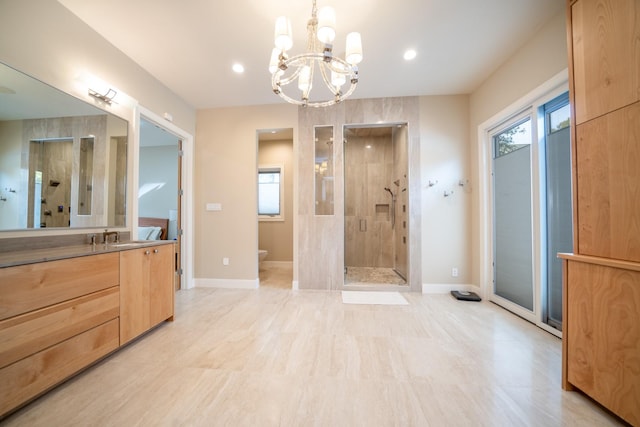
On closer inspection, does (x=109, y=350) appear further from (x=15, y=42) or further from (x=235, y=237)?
(x=15, y=42)

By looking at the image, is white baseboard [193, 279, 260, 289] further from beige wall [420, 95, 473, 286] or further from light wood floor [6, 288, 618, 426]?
beige wall [420, 95, 473, 286]

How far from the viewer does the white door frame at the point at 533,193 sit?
6.61 feet

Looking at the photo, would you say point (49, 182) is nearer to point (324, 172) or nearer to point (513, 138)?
point (324, 172)

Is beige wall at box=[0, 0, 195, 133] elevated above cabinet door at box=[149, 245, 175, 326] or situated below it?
above

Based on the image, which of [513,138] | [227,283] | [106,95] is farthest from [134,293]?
[513,138]

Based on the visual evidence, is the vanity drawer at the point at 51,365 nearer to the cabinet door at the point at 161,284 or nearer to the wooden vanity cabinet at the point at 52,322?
the wooden vanity cabinet at the point at 52,322

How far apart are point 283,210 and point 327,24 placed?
3880mm

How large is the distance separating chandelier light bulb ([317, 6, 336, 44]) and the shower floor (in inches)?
116

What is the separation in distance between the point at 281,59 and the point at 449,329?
8.67ft

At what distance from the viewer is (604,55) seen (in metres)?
1.17

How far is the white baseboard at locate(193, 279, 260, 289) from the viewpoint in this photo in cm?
338

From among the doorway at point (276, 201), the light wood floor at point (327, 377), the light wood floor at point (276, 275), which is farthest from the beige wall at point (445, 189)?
the doorway at point (276, 201)

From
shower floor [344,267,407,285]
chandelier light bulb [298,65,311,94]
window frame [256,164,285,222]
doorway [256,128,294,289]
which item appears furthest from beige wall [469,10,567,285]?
window frame [256,164,285,222]

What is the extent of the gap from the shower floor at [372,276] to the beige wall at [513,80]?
114cm
